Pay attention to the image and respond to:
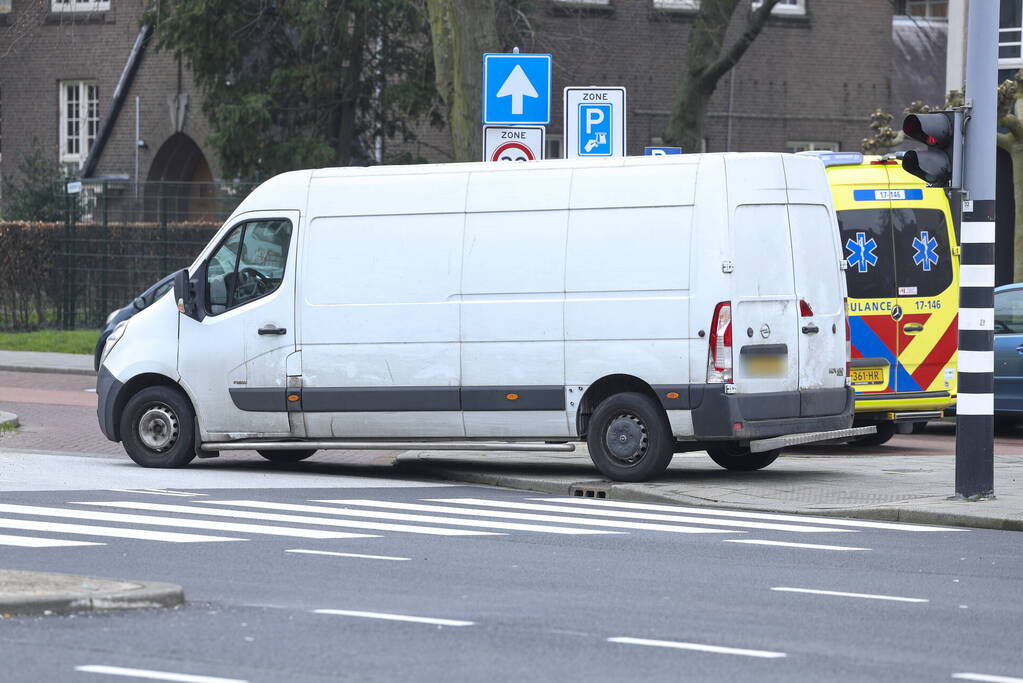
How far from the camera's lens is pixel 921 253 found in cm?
1694

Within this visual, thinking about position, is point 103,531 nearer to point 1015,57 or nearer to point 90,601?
point 90,601

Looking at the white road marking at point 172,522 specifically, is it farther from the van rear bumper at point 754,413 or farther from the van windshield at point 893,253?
the van windshield at point 893,253

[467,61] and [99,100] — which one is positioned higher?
[99,100]

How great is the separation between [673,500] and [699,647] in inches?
219

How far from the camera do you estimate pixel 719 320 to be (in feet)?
43.0

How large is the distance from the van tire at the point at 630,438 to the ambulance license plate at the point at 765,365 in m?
0.73

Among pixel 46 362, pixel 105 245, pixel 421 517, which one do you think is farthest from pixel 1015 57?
pixel 421 517

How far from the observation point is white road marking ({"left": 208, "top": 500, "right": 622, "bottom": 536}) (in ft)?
36.5

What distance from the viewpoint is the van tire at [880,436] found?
17.3 meters

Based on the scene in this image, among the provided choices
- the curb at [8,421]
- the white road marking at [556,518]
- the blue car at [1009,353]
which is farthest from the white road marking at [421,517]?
the blue car at [1009,353]

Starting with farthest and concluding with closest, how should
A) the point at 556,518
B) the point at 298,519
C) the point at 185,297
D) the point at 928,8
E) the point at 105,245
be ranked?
the point at 928,8 < the point at 105,245 < the point at 185,297 < the point at 556,518 < the point at 298,519

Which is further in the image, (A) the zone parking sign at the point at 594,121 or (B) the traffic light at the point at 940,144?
(A) the zone parking sign at the point at 594,121

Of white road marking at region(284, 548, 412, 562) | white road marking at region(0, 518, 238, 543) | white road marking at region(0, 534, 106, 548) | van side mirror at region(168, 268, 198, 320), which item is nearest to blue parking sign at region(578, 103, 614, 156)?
van side mirror at region(168, 268, 198, 320)

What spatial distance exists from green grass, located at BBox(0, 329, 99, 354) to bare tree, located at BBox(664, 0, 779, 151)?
10649 mm
